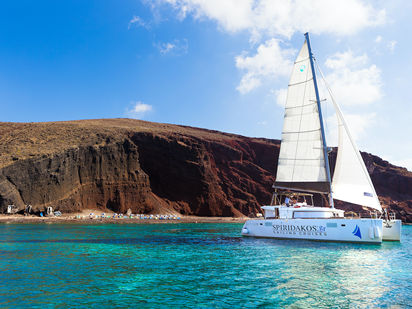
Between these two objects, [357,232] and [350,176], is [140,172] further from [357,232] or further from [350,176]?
[357,232]

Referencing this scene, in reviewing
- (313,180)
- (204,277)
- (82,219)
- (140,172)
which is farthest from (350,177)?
(140,172)

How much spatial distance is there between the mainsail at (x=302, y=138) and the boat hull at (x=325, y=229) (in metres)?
4.27

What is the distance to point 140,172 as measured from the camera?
78.4 metres

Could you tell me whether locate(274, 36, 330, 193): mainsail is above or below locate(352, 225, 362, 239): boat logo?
above

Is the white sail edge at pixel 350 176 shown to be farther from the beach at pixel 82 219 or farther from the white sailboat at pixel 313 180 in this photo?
the beach at pixel 82 219

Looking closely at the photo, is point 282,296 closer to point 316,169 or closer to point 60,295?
point 60,295

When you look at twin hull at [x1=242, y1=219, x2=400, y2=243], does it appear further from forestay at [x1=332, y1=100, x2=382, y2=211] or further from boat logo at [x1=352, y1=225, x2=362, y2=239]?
forestay at [x1=332, y1=100, x2=382, y2=211]

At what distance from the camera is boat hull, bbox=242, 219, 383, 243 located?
2458cm

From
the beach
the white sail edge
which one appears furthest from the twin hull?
the beach

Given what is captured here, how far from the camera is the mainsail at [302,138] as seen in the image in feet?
98.5

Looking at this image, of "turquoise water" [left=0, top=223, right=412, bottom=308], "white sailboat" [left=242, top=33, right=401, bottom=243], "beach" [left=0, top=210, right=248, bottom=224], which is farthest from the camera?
"beach" [left=0, top=210, right=248, bottom=224]

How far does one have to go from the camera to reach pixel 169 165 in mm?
84062

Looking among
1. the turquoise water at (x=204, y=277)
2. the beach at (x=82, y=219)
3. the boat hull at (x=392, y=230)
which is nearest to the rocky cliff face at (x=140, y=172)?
the beach at (x=82, y=219)

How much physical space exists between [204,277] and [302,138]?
2088 centimetres
